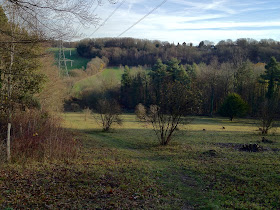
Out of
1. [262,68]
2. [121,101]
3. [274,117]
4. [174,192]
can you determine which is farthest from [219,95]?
[174,192]

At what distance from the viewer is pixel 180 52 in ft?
244

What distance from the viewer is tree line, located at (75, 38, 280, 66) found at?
2326 inches

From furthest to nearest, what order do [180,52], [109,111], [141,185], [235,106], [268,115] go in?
1. [180,52]
2. [235,106]
3. [109,111]
4. [268,115]
5. [141,185]

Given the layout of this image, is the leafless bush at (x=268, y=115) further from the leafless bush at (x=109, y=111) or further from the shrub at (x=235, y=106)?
the shrub at (x=235, y=106)

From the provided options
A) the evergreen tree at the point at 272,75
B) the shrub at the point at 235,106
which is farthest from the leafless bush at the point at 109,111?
the evergreen tree at the point at 272,75

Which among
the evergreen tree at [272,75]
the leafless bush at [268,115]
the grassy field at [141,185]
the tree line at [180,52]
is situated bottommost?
the grassy field at [141,185]

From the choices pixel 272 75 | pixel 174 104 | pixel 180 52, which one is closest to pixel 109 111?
pixel 174 104

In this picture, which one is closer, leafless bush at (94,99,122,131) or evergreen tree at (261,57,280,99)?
leafless bush at (94,99,122,131)

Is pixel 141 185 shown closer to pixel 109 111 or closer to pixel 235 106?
pixel 109 111

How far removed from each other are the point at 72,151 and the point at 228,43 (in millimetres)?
77839

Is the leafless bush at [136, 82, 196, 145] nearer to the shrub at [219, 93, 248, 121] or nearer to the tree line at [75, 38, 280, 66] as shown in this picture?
the shrub at [219, 93, 248, 121]

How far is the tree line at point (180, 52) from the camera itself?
194 ft

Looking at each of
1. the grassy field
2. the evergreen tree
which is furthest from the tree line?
the grassy field

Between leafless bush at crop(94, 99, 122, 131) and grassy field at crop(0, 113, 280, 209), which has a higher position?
leafless bush at crop(94, 99, 122, 131)
